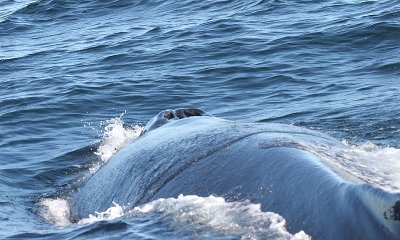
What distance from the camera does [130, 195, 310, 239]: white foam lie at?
608cm

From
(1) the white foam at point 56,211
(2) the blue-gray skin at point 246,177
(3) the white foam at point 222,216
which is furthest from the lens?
(1) the white foam at point 56,211

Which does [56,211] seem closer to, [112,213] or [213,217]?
[112,213]

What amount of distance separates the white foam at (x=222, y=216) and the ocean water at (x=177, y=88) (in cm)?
1

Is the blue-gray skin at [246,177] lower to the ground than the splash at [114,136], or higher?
higher

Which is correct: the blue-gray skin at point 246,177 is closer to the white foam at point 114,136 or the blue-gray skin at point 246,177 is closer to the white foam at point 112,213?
the white foam at point 112,213

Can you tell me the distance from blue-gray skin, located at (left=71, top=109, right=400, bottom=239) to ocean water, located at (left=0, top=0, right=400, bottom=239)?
0.20 m

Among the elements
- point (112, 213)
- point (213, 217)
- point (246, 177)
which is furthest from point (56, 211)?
point (213, 217)

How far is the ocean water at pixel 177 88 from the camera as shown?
25.7 feet

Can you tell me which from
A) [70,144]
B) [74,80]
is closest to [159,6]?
[74,80]

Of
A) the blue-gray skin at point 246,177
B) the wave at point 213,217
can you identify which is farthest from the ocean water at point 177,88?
the blue-gray skin at point 246,177

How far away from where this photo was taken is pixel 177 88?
19531 mm

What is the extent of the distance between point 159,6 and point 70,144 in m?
15.4

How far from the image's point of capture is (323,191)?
239 inches

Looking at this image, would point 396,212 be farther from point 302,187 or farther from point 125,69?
point 125,69
